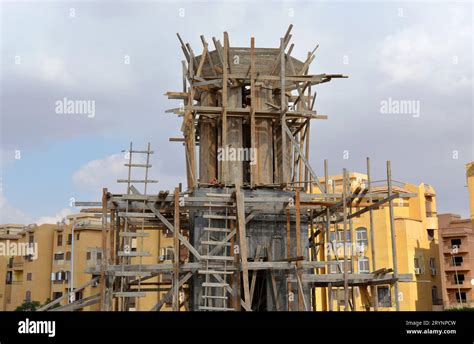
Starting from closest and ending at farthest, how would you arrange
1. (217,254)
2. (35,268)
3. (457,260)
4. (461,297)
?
(217,254) < (461,297) < (457,260) < (35,268)

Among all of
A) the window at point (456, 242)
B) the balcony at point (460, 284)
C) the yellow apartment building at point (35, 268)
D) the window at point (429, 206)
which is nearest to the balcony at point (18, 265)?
the yellow apartment building at point (35, 268)

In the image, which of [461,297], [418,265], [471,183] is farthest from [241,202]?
[471,183]

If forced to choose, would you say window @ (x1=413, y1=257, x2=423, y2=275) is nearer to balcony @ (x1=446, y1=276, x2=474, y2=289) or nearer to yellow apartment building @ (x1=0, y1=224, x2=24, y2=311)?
balcony @ (x1=446, y1=276, x2=474, y2=289)

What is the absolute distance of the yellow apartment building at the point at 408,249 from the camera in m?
51.7

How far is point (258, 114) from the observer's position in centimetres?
2416

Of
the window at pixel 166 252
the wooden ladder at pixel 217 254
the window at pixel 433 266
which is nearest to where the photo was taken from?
the wooden ladder at pixel 217 254

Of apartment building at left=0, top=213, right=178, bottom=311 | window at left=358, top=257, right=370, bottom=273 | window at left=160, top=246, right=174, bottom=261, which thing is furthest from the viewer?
apartment building at left=0, top=213, right=178, bottom=311

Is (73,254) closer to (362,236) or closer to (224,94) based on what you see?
(362,236)

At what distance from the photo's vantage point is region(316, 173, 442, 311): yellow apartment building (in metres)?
51.7

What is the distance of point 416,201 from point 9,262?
47423mm

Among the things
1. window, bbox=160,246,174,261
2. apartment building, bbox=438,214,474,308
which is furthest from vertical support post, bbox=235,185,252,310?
apartment building, bbox=438,214,474,308

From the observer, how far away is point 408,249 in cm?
5331

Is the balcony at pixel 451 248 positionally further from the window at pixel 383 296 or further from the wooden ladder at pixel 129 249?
the wooden ladder at pixel 129 249
